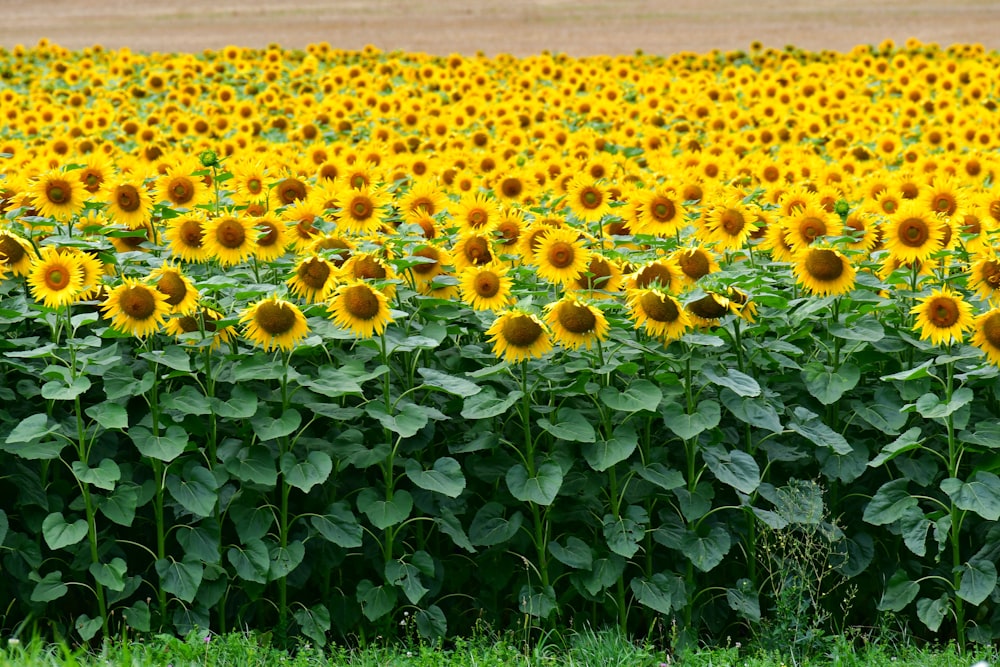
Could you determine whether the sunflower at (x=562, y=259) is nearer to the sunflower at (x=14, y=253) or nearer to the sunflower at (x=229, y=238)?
the sunflower at (x=229, y=238)

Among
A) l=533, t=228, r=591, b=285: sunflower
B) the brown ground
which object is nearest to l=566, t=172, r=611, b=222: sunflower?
l=533, t=228, r=591, b=285: sunflower

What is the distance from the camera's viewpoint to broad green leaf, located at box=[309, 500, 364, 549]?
15.9 feet

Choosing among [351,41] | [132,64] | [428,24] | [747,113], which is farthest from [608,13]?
[747,113]

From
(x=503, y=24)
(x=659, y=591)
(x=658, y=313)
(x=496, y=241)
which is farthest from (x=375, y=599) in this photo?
(x=503, y=24)

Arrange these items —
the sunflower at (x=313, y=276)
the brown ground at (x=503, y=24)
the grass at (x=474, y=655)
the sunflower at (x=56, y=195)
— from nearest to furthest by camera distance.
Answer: the grass at (x=474, y=655), the sunflower at (x=313, y=276), the sunflower at (x=56, y=195), the brown ground at (x=503, y=24)

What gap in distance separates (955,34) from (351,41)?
40.0 feet

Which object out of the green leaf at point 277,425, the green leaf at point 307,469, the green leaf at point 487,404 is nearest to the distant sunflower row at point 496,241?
the green leaf at point 487,404

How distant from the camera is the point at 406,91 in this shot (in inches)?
587

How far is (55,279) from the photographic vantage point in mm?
4863

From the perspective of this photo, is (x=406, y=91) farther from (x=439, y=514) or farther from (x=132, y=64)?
(x=439, y=514)

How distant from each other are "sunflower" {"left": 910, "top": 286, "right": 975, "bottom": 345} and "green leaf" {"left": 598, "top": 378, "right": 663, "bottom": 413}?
1.03m

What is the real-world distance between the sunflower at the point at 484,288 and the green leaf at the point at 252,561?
4.06ft

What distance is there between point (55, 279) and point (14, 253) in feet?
1.41

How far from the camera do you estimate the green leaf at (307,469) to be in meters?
4.70
